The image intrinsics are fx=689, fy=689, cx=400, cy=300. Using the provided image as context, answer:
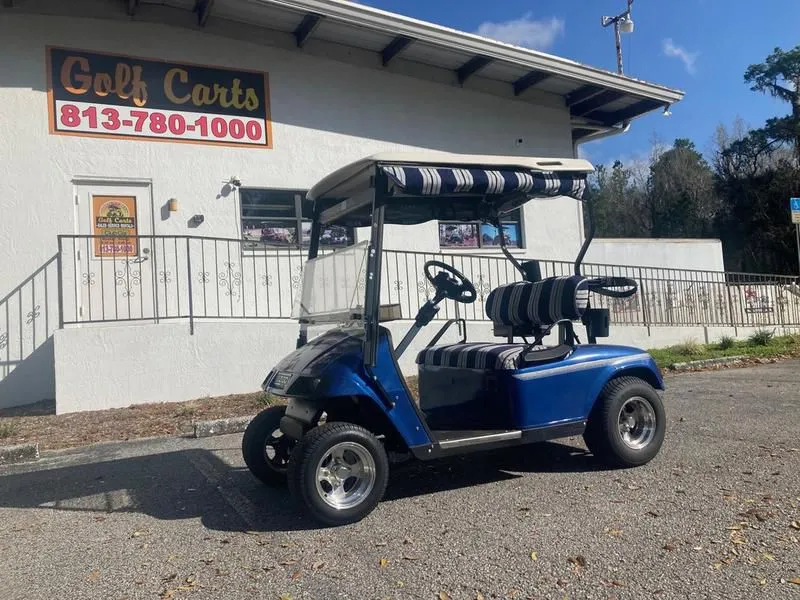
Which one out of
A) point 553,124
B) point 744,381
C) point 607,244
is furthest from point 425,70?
point 744,381

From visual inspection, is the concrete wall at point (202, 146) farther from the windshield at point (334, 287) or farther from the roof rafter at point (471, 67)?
the windshield at point (334, 287)

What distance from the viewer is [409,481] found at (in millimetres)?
4926

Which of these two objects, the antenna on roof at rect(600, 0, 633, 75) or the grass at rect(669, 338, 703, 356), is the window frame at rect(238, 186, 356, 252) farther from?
the antenna on roof at rect(600, 0, 633, 75)

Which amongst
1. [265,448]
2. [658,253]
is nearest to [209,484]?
[265,448]

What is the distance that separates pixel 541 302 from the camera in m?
5.25

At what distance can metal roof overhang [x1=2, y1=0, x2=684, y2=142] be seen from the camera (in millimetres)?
10312

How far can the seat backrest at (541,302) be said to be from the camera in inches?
197

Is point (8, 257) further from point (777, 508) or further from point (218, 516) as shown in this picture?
point (777, 508)

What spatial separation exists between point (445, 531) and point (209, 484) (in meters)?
2.08

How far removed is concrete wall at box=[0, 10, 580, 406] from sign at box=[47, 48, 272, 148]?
5.8 inches

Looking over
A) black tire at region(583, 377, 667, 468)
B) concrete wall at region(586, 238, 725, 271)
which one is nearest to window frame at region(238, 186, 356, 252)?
black tire at region(583, 377, 667, 468)

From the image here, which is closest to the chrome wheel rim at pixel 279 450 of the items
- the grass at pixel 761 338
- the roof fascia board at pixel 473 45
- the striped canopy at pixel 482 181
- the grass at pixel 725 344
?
the striped canopy at pixel 482 181

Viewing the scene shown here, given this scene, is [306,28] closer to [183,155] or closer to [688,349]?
[183,155]

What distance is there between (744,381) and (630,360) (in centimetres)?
477
